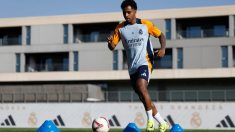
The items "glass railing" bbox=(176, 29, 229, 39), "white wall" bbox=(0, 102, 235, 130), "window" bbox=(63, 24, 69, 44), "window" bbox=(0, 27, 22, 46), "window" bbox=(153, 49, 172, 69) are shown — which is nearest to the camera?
"white wall" bbox=(0, 102, 235, 130)

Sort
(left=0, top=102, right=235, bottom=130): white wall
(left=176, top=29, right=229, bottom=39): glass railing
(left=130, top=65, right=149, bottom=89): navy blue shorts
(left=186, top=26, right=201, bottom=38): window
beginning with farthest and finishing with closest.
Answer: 1. (left=186, top=26, right=201, bottom=38): window
2. (left=176, top=29, right=229, bottom=39): glass railing
3. (left=0, top=102, right=235, bottom=130): white wall
4. (left=130, top=65, right=149, bottom=89): navy blue shorts

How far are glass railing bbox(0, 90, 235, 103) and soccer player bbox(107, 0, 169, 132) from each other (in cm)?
3203

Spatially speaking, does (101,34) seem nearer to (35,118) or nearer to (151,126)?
(35,118)

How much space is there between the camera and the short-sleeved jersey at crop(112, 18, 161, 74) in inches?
341

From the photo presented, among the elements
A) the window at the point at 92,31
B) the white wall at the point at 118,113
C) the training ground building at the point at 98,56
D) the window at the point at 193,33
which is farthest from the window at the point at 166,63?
the white wall at the point at 118,113

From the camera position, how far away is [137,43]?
343 inches

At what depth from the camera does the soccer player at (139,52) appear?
846cm

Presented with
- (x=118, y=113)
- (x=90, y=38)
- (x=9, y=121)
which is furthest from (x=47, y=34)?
(x=118, y=113)

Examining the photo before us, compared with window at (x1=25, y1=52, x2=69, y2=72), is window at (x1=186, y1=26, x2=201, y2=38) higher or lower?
higher

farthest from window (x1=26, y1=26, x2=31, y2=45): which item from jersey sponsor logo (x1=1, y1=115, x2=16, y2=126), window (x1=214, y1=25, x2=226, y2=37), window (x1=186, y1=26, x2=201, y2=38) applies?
jersey sponsor logo (x1=1, y1=115, x2=16, y2=126)

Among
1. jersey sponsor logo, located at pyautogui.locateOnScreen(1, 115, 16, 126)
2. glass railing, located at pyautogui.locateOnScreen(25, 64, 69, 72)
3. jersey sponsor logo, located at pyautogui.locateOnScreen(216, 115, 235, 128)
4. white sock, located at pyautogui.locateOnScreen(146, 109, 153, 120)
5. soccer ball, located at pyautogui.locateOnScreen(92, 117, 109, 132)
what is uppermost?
glass railing, located at pyautogui.locateOnScreen(25, 64, 69, 72)

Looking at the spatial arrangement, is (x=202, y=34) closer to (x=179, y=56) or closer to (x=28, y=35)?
(x=179, y=56)

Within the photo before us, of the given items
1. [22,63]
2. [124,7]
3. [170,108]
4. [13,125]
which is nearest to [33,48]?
[22,63]

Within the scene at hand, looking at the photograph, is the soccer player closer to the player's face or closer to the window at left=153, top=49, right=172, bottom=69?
the player's face
